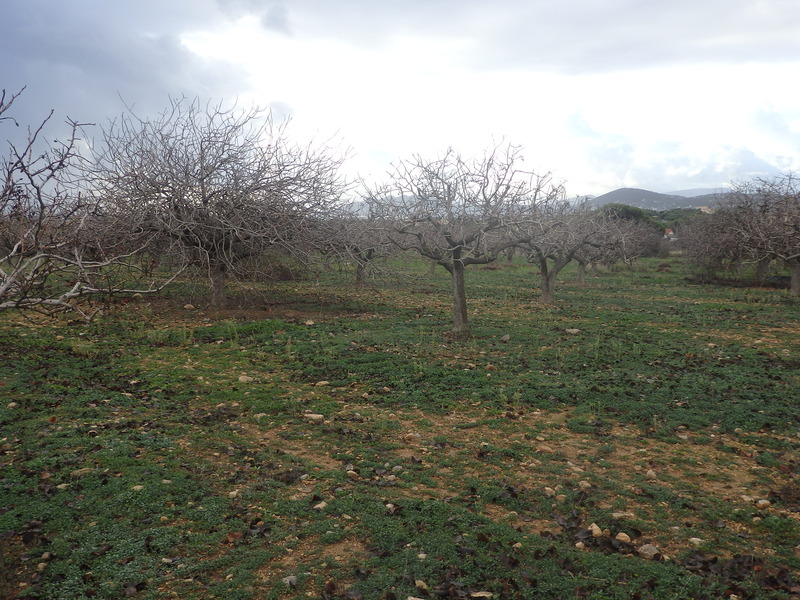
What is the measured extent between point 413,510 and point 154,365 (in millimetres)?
7062

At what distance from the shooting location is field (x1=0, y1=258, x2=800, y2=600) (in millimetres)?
4555

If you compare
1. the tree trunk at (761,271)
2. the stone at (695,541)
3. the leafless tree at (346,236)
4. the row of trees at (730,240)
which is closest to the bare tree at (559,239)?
the leafless tree at (346,236)

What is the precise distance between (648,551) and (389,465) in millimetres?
2898

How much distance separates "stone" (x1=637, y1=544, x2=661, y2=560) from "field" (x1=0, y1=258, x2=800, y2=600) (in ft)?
0.09

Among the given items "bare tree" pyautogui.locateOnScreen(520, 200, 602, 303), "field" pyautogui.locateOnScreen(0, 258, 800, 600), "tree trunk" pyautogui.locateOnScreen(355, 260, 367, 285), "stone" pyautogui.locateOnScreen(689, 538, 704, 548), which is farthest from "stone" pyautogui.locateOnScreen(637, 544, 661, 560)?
"bare tree" pyautogui.locateOnScreen(520, 200, 602, 303)

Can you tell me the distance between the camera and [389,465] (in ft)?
22.1

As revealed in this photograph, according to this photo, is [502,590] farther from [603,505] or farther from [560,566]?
[603,505]

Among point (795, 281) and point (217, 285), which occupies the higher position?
point (217, 285)

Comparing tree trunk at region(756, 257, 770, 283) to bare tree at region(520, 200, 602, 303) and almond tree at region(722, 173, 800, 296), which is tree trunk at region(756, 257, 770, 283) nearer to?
almond tree at region(722, 173, 800, 296)

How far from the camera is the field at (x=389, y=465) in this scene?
4.55 m

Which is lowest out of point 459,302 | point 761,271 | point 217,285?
point 761,271

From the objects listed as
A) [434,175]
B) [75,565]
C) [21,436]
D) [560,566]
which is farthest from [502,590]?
[434,175]

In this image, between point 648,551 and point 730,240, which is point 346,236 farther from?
point 730,240

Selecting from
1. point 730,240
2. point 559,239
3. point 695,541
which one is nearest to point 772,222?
point 559,239
